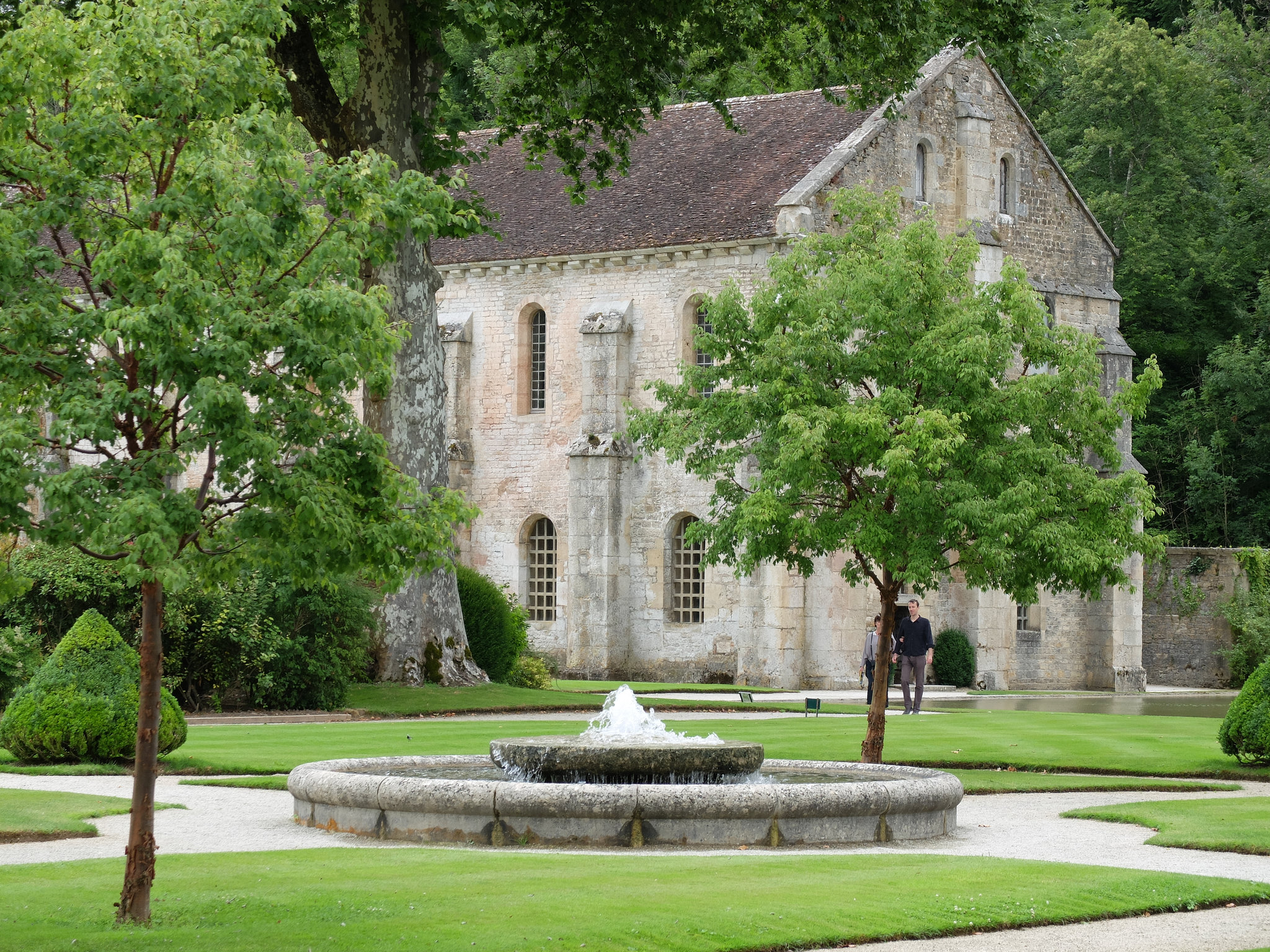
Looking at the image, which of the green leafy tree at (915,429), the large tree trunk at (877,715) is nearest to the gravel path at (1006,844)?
the large tree trunk at (877,715)

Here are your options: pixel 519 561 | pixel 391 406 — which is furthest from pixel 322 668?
pixel 519 561

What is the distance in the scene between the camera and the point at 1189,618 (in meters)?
45.4

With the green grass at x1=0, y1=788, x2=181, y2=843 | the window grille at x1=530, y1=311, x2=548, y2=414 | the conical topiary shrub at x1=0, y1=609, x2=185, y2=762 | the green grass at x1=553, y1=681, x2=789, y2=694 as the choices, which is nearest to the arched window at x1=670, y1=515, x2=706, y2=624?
the green grass at x1=553, y1=681, x2=789, y2=694

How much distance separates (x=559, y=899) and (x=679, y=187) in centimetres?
3122

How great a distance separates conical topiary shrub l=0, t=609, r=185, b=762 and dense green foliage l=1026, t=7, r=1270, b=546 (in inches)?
1524

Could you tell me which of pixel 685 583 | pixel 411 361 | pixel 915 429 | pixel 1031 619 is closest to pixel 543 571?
pixel 685 583

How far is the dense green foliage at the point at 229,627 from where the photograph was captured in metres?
24.5

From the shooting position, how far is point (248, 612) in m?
25.6

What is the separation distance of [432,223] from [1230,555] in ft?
127

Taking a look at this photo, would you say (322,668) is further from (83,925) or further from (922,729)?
(83,925)

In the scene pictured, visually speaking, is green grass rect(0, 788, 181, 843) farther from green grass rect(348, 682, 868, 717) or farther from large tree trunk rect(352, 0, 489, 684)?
large tree trunk rect(352, 0, 489, 684)

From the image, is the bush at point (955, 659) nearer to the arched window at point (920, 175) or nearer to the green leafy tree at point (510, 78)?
the arched window at point (920, 175)

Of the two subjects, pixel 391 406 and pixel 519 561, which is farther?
pixel 519 561

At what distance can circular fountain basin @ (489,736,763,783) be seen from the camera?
43.6 ft
